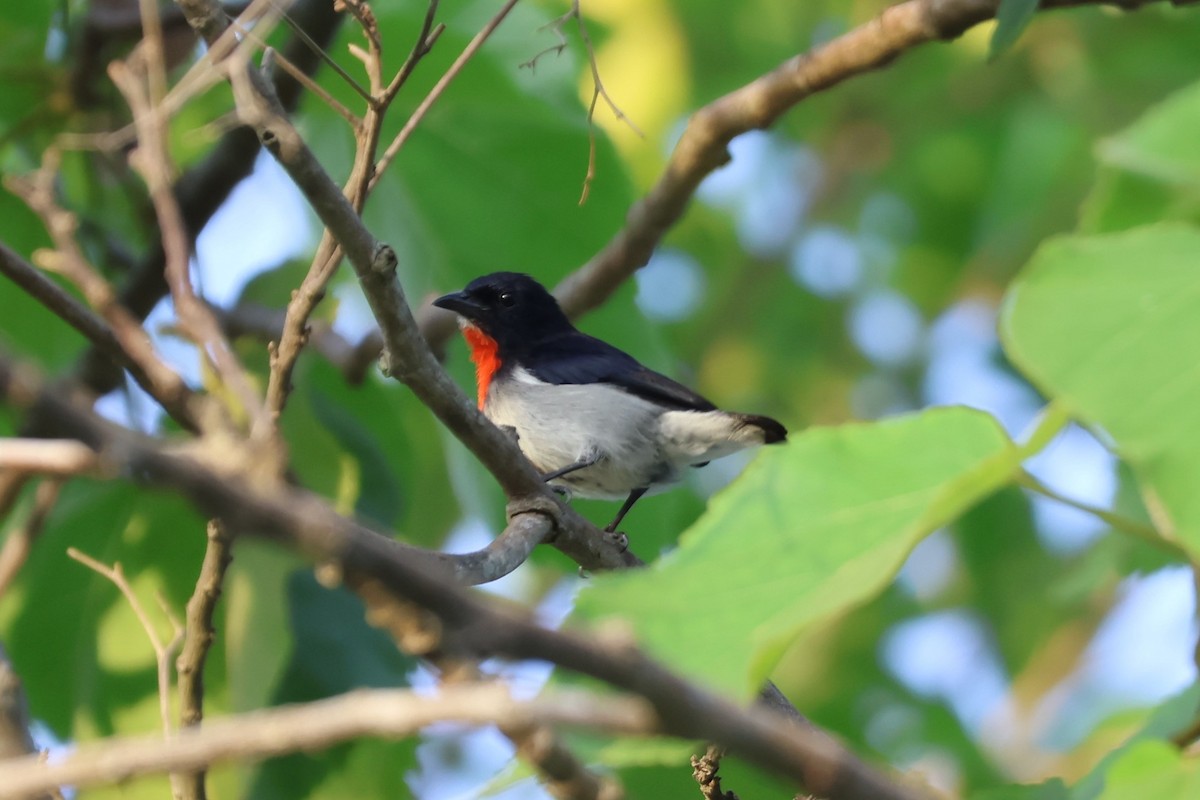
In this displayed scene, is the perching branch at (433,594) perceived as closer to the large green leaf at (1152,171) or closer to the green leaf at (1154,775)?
the green leaf at (1154,775)

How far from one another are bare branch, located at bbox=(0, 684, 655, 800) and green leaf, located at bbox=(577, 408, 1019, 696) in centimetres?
39

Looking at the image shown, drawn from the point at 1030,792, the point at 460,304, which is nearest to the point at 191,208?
the point at 460,304

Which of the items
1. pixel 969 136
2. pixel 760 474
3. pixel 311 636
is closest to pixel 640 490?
pixel 311 636

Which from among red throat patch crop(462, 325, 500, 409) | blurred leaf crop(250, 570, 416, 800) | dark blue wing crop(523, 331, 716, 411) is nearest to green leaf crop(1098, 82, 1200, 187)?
blurred leaf crop(250, 570, 416, 800)

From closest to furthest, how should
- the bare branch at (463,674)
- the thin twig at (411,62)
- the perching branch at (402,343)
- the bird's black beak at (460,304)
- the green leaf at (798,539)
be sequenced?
the bare branch at (463,674) → the green leaf at (798,539) → the perching branch at (402,343) → the thin twig at (411,62) → the bird's black beak at (460,304)

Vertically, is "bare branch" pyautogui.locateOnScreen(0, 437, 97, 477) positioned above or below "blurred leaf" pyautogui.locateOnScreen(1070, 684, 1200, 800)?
above

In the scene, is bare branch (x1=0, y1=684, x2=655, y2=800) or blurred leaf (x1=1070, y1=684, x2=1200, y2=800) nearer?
bare branch (x1=0, y1=684, x2=655, y2=800)

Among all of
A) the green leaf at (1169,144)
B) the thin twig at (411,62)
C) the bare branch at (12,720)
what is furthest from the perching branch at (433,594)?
the green leaf at (1169,144)

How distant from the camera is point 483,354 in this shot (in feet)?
18.4

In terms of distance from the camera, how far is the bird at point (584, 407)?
4875mm

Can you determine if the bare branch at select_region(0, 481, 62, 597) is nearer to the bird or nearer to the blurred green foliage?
the blurred green foliage

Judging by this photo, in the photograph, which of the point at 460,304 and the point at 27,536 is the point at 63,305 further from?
the point at 460,304

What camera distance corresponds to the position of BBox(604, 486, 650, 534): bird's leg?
4321 millimetres

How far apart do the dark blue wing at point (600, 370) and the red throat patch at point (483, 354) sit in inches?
5.8
